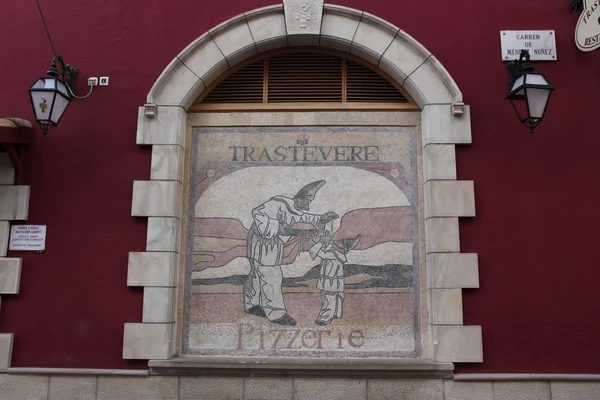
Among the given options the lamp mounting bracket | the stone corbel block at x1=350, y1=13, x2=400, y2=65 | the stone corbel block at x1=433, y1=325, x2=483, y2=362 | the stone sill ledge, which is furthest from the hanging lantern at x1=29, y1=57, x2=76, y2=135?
the stone corbel block at x1=433, y1=325, x2=483, y2=362

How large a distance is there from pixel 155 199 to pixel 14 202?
1538mm

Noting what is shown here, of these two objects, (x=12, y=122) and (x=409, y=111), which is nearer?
(x=12, y=122)

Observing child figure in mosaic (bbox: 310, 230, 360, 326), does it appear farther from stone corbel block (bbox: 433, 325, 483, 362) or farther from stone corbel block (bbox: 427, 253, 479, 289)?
stone corbel block (bbox: 433, 325, 483, 362)

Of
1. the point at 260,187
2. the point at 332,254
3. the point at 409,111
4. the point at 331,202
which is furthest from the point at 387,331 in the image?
the point at 409,111

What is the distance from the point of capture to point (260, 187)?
562cm

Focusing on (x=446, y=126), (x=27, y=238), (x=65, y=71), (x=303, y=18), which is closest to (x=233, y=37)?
(x=303, y=18)

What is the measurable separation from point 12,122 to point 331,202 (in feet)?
11.5

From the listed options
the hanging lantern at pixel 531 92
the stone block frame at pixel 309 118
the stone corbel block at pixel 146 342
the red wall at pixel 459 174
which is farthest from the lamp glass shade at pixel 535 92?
the stone corbel block at pixel 146 342

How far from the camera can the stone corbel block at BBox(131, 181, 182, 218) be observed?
5305 millimetres

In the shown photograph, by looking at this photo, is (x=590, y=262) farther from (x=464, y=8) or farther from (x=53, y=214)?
(x=53, y=214)

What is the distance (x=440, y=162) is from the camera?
5309 millimetres

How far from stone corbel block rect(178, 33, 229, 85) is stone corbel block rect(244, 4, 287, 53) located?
1.54 ft

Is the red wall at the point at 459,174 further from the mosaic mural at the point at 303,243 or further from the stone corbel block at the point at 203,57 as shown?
the mosaic mural at the point at 303,243

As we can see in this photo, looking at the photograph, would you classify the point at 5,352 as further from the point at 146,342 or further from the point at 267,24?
the point at 267,24
